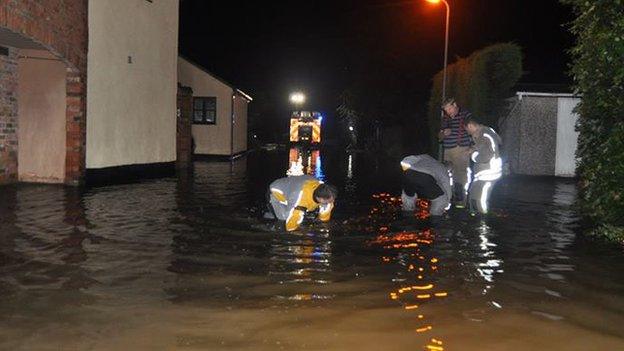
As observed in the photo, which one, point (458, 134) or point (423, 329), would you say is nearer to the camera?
point (423, 329)

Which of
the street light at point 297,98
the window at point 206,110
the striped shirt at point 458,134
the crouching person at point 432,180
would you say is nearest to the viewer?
the crouching person at point 432,180

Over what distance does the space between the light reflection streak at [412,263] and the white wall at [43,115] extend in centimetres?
787

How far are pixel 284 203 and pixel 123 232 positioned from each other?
7.31 ft

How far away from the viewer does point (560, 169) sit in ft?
76.0

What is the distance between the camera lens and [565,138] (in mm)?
22906

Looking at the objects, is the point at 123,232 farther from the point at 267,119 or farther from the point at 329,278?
the point at 267,119

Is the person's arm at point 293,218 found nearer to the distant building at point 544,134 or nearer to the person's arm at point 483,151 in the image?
→ the person's arm at point 483,151

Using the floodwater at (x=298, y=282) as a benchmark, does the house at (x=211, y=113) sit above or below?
above

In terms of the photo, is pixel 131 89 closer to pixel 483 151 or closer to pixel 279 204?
pixel 279 204

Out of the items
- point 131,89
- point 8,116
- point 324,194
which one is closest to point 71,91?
point 8,116

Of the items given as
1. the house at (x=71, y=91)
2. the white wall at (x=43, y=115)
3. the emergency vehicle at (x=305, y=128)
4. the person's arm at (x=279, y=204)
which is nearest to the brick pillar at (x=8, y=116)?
the house at (x=71, y=91)

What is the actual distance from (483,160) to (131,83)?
411 inches

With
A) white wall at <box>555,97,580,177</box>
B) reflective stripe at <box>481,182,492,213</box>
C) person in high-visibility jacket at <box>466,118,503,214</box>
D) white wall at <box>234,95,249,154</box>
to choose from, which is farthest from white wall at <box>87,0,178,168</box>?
white wall at <box>234,95,249,154</box>

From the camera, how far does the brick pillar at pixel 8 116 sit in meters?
15.7
